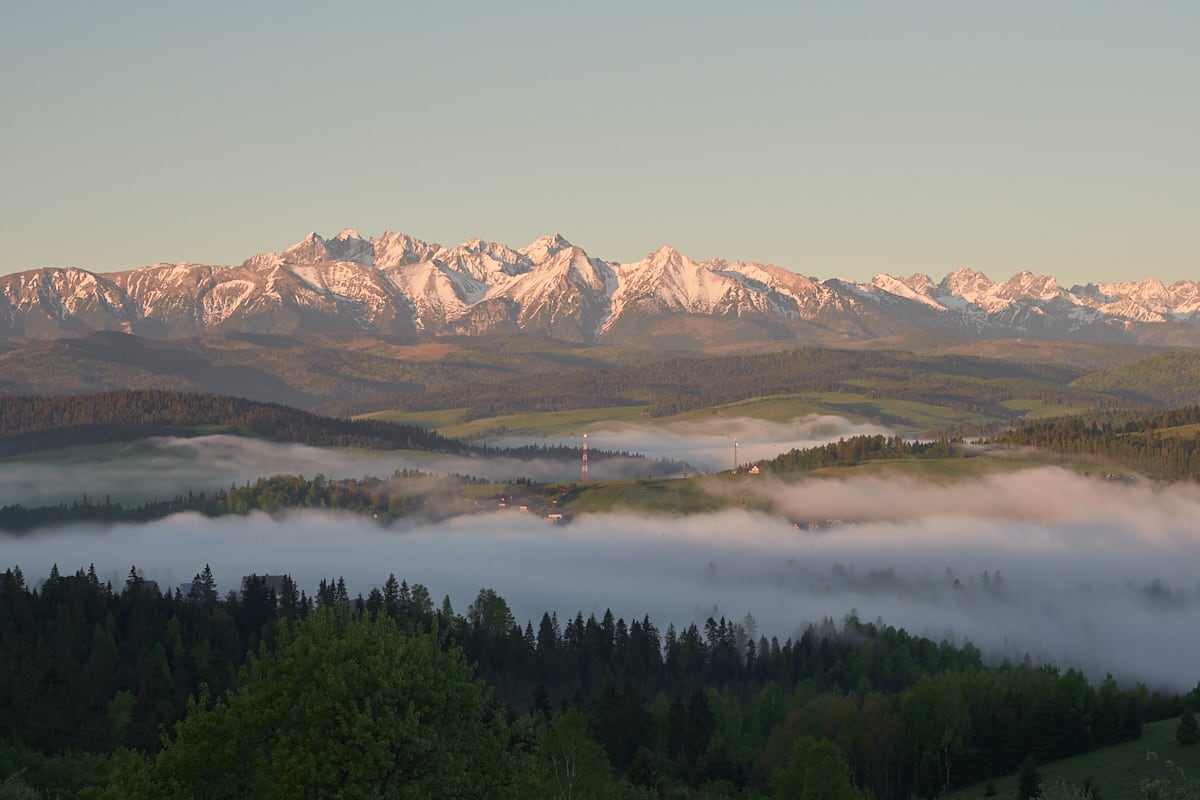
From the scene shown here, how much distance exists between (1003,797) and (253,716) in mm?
100491

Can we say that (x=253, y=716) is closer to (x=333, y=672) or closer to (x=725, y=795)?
(x=333, y=672)

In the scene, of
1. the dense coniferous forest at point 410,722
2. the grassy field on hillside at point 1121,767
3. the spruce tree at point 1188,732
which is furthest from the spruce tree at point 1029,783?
the spruce tree at point 1188,732

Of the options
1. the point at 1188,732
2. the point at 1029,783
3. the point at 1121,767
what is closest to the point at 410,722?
the point at 1029,783

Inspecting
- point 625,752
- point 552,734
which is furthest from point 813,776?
point 625,752

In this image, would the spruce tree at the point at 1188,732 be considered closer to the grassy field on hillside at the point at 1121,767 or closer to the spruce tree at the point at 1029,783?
the grassy field on hillside at the point at 1121,767

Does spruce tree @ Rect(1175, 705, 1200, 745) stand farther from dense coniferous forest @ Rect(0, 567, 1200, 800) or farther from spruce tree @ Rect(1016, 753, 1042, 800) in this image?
dense coniferous forest @ Rect(0, 567, 1200, 800)

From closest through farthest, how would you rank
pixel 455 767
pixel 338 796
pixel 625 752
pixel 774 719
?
pixel 338 796
pixel 455 767
pixel 625 752
pixel 774 719

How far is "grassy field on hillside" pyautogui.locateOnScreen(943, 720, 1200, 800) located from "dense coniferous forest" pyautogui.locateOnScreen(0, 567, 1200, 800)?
4013mm

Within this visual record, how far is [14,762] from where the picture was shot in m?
113

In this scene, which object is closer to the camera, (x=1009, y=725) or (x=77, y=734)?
(x=77, y=734)

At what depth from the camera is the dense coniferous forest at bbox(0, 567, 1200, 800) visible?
58438 mm

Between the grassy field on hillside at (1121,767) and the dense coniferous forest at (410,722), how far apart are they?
401 centimetres

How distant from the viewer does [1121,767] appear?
14500 centimetres

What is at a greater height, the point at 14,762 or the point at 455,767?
the point at 455,767
